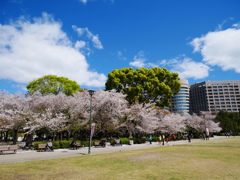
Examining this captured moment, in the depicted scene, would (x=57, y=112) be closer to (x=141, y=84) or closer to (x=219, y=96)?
(x=141, y=84)

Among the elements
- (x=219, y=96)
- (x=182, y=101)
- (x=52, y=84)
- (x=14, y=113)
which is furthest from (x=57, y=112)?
(x=219, y=96)

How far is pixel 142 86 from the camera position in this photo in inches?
1385

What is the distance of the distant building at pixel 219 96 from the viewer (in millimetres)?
137125

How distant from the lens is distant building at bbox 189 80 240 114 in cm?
13712

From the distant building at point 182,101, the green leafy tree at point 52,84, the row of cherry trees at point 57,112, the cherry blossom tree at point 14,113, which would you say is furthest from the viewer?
the distant building at point 182,101

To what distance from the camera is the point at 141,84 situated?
3562cm

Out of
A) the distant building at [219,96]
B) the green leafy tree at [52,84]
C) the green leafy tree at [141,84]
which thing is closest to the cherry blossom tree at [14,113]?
the green leafy tree at [52,84]

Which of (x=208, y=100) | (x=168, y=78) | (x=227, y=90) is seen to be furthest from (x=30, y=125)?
(x=227, y=90)

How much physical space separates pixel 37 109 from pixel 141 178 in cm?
2373

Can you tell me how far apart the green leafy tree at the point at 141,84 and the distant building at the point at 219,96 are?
11469 centimetres

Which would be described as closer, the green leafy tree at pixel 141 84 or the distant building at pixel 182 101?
the green leafy tree at pixel 141 84

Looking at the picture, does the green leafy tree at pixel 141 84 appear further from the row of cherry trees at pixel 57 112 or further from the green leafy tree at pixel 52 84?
the green leafy tree at pixel 52 84

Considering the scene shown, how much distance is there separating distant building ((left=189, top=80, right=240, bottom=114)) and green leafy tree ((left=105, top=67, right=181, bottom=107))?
114685mm

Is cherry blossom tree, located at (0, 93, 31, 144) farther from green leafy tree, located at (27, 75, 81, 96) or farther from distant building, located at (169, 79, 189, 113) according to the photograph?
distant building, located at (169, 79, 189, 113)
